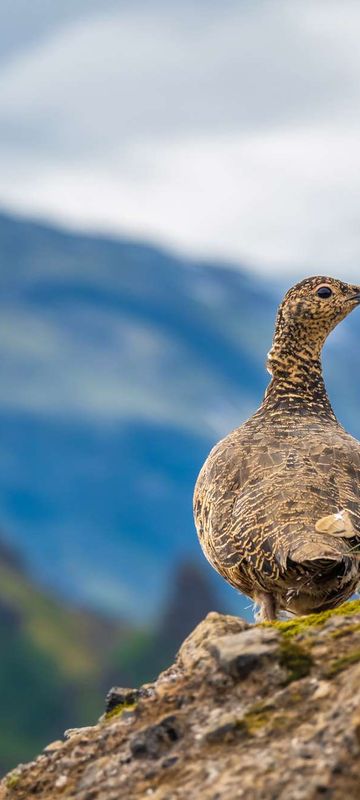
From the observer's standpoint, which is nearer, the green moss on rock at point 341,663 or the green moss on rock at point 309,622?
the green moss on rock at point 341,663

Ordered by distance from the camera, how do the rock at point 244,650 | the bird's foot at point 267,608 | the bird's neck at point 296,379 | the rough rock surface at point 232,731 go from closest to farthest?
the rough rock surface at point 232,731 < the rock at point 244,650 < the bird's foot at point 267,608 < the bird's neck at point 296,379

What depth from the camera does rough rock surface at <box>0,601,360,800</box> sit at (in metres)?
6.39

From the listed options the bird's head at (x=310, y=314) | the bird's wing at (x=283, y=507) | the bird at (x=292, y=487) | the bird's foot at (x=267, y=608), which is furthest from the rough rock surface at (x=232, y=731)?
the bird's head at (x=310, y=314)

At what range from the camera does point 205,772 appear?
6793 millimetres

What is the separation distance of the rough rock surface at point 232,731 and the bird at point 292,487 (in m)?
3.27

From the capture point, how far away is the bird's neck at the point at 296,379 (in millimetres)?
14836

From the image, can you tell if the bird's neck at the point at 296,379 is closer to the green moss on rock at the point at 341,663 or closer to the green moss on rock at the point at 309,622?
the green moss on rock at the point at 309,622

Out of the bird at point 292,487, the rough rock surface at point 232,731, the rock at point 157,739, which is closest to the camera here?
the rough rock surface at point 232,731

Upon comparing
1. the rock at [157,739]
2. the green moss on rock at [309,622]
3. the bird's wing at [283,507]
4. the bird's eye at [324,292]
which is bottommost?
the rock at [157,739]

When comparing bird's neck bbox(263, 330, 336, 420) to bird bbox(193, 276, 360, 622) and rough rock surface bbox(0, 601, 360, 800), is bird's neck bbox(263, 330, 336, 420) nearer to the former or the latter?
bird bbox(193, 276, 360, 622)

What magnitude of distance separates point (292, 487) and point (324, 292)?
2747mm

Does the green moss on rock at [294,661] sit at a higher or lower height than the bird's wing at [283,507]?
lower

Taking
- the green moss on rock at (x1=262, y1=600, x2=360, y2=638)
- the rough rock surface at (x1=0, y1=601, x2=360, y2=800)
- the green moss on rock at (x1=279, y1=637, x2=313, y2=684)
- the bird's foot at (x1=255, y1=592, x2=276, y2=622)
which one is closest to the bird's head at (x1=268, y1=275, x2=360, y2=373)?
the bird's foot at (x1=255, y1=592, x2=276, y2=622)

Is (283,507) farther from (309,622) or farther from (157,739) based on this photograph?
(157,739)
